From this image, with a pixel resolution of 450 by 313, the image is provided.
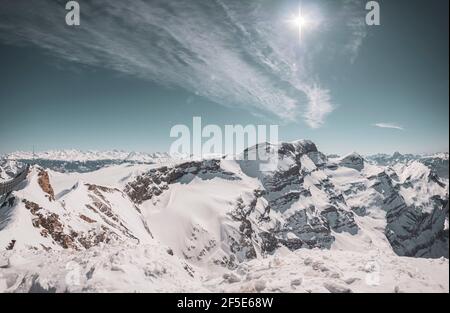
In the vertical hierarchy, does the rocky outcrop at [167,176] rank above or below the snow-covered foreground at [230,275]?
above

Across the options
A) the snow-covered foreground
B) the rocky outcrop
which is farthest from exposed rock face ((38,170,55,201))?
the rocky outcrop

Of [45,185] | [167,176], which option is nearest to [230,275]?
[45,185]

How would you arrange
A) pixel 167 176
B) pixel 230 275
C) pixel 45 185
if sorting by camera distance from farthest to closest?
pixel 167 176, pixel 45 185, pixel 230 275

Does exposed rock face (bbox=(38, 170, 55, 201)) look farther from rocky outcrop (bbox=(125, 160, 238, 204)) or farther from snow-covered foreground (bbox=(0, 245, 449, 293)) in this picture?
rocky outcrop (bbox=(125, 160, 238, 204))

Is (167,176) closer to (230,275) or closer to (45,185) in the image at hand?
(45,185)

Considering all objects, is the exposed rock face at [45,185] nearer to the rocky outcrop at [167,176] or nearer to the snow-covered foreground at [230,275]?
the snow-covered foreground at [230,275]

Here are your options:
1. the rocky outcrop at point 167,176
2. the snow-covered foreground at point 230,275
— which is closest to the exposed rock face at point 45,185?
the snow-covered foreground at point 230,275

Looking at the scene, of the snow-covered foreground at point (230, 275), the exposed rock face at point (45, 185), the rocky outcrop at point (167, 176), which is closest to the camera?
the snow-covered foreground at point (230, 275)
